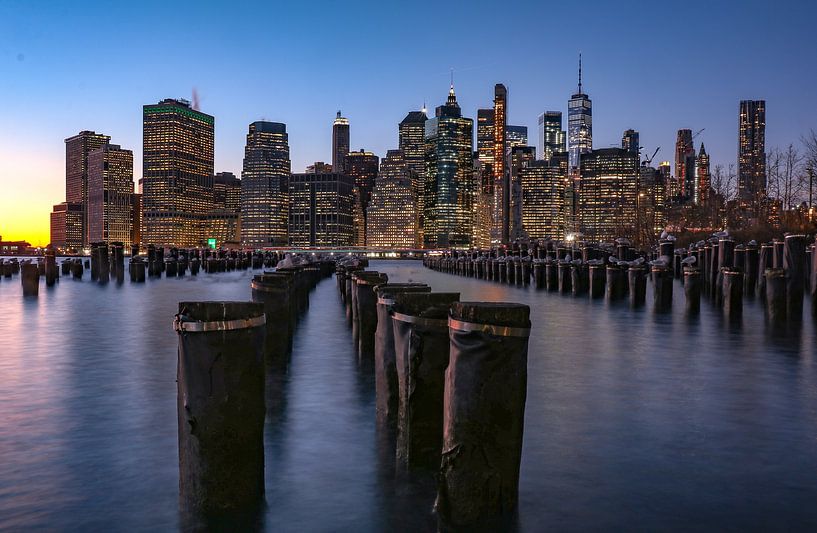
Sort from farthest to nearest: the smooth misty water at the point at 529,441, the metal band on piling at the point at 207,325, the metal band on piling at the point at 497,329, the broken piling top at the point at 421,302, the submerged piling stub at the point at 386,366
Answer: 1. the submerged piling stub at the point at 386,366
2. the broken piling top at the point at 421,302
3. the smooth misty water at the point at 529,441
4. the metal band on piling at the point at 207,325
5. the metal band on piling at the point at 497,329

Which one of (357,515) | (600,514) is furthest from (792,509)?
(357,515)

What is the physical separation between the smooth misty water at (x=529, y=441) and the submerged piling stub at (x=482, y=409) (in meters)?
0.31

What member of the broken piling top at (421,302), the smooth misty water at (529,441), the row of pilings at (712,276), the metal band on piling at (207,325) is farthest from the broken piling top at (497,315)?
the row of pilings at (712,276)

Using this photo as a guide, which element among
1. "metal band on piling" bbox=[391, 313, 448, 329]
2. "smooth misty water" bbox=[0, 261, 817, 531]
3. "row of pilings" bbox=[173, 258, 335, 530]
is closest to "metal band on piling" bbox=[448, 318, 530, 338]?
"metal band on piling" bbox=[391, 313, 448, 329]

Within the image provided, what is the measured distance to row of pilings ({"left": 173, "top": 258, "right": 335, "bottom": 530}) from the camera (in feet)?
16.6

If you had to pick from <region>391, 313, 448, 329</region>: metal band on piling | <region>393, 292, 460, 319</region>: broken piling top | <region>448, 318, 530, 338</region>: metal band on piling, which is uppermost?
<region>393, 292, 460, 319</region>: broken piling top

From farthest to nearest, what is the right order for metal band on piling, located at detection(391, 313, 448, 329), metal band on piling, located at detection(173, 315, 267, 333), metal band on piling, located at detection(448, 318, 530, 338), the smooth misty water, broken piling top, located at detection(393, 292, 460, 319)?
broken piling top, located at detection(393, 292, 460, 319)
metal band on piling, located at detection(391, 313, 448, 329)
the smooth misty water
metal band on piling, located at detection(173, 315, 267, 333)
metal band on piling, located at detection(448, 318, 530, 338)

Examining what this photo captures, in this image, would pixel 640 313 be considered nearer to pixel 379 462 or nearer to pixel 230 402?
pixel 379 462

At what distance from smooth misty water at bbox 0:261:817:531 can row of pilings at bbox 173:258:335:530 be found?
255mm

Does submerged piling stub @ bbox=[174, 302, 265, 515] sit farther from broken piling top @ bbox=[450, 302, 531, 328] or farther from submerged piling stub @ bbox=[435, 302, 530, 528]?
broken piling top @ bbox=[450, 302, 531, 328]

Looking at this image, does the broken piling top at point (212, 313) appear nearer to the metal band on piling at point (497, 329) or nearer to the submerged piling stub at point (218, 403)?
the submerged piling stub at point (218, 403)

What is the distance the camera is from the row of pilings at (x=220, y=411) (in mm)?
5066


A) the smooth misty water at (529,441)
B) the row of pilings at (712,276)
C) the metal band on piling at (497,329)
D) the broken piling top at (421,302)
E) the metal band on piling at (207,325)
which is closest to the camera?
the metal band on piling at (497,329)

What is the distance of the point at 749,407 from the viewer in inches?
352
